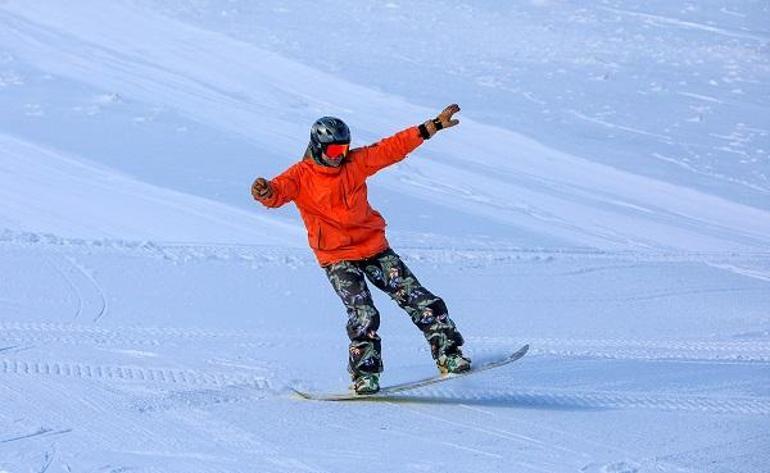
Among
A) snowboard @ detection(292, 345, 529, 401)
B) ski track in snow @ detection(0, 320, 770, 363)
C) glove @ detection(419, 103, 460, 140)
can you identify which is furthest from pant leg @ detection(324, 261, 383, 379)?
ski track in snow @ detection(0, 320, 770, 363)

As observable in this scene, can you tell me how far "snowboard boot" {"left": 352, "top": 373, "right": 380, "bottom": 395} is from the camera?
662cm

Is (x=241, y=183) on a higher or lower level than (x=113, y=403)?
higher

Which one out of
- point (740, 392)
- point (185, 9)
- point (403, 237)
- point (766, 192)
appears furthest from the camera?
point (185, 9)

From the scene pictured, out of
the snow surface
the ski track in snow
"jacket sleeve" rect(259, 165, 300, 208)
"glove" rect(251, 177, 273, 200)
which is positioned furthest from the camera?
the ski track in snow

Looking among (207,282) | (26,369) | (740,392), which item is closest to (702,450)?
(740,392)

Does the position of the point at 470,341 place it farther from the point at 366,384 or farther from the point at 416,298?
the point at 366,384

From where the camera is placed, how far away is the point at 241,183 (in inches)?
472

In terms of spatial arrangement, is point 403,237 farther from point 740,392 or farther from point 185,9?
point 185,9

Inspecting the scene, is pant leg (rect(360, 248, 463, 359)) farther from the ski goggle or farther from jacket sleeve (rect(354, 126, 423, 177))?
the ski goggle

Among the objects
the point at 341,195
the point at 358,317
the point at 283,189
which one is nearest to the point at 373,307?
the point at 358,317

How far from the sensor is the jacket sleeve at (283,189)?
6410 mm

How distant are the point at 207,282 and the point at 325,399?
2735mm

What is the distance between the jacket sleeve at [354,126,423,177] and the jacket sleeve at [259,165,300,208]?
31cm

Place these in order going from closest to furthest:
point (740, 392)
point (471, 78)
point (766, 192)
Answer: point (740, 392), point (766, 192), point (471, 78)
